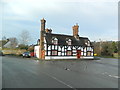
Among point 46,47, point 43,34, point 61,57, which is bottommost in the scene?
point 61,57

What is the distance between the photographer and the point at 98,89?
313 inches

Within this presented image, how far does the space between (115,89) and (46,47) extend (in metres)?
30.0

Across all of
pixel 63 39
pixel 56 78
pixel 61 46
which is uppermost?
pixel 63 39

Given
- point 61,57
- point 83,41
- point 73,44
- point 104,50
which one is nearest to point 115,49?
point 104,50

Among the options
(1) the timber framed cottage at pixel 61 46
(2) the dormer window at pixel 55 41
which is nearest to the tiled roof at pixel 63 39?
(1) the timber framed cottage at pixel 61 46

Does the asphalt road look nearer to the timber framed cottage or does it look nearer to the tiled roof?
the timber framed cottage

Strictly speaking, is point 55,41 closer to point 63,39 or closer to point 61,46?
point 61,46

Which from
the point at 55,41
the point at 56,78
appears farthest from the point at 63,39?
the point at 56,78

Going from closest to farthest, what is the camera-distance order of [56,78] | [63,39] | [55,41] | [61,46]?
[56,78]
[55,41]
[61,46]
[63,39]

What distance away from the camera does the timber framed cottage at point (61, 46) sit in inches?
1486

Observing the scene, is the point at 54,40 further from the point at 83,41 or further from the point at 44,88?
the point at 44,88

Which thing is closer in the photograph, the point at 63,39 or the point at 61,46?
the point at 61,46

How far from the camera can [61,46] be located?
40125mm

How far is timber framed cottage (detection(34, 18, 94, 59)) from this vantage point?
1486 inches
